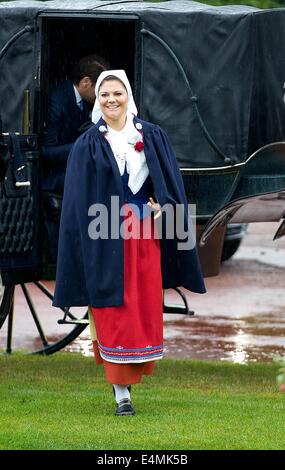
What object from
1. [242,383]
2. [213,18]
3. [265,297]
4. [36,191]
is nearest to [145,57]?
[213,18]

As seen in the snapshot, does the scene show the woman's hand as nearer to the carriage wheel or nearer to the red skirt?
the red skirt

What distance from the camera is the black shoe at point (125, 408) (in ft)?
28.2

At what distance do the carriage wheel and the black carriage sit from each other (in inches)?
14.6

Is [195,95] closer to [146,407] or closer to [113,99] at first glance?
[113,99]

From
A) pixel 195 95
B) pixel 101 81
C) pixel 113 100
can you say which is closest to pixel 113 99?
pixel 113 100

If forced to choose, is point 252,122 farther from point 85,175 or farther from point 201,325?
point 201,325

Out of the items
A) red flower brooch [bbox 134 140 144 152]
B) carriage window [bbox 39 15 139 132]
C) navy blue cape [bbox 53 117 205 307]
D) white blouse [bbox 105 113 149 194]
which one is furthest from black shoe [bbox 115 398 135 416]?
carriage window [bbox 39 15 139 132]

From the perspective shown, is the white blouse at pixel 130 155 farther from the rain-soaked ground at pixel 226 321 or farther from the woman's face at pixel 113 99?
the rain-soaked ground at pixel 226 321

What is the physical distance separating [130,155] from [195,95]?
4.67ft

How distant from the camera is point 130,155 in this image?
340 inches

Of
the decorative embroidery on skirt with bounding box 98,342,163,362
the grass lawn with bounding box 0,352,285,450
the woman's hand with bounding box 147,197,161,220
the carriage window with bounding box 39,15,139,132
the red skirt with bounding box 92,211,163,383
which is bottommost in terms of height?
the grass lawn with bounding box 0,352,285,450

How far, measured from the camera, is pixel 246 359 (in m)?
11.6

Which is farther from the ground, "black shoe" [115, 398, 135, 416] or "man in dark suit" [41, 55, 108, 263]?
"man in dark suit" [41, 55, 108, 263]

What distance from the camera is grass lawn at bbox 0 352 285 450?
770cm
